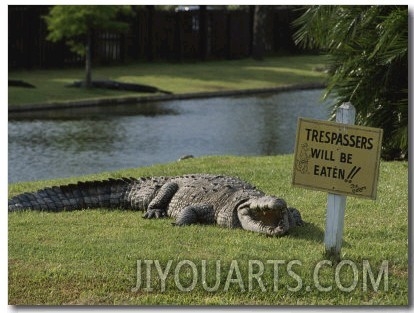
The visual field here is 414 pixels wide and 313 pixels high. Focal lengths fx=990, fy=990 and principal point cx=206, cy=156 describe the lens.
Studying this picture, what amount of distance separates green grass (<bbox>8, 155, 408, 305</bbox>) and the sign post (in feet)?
1.78

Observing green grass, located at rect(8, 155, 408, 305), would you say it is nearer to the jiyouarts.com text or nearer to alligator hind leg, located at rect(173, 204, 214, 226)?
the jiyouarts.com text

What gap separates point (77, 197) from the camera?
27.1 feet

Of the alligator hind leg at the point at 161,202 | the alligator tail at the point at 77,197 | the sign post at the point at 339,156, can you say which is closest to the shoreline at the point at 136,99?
the alligator tail at the point at 77,197

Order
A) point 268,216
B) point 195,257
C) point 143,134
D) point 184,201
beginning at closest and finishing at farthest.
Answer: point 195,257 < point 268,216 < point 184,201 < point 143,134

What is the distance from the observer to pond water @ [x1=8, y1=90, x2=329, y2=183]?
12875 millimetres

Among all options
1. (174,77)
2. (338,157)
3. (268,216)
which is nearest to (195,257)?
(268,216)

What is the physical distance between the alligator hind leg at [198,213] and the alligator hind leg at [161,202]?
355 mm

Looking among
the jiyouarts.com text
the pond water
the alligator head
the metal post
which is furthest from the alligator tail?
the pond water

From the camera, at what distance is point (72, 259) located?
6.39 m

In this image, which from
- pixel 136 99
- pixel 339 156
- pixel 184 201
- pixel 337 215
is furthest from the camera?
pixel 136 99

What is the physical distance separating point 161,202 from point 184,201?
0.76ft

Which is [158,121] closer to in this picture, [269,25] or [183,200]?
[183,200]

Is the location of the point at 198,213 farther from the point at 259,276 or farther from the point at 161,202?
the point at 259,276

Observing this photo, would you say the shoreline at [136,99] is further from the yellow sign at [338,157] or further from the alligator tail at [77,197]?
the yellow sign at [338,157]
